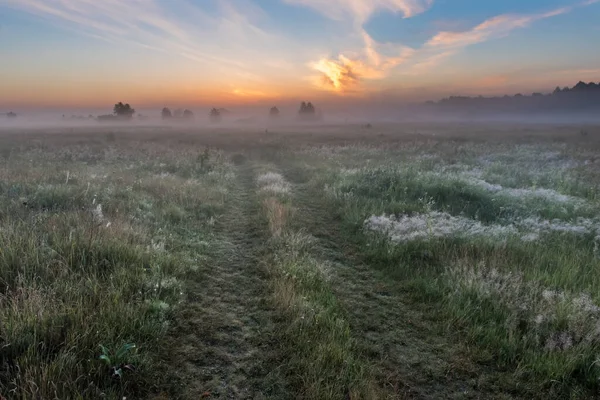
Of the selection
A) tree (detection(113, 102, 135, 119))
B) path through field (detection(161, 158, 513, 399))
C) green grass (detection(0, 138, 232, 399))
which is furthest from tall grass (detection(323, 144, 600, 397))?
tree (detection(113, 102, 135, 119))

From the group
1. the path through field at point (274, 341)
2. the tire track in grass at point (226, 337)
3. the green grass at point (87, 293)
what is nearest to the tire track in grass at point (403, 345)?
the path through field at point (274, 341)

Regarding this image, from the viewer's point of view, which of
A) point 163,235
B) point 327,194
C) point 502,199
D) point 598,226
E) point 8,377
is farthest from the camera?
point 327,194

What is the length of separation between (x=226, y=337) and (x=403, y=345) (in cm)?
Answer: 267

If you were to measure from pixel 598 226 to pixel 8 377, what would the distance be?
13369 mm

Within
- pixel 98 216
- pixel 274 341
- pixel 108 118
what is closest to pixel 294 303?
pixel 274 341

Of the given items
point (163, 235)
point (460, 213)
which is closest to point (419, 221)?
point (460, 213)

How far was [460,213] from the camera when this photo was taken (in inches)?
452

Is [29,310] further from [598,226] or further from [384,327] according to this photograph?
[598,226]

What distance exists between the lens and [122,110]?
175m

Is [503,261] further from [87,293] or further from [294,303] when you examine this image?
Answer: [87,293]

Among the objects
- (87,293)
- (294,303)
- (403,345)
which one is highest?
(87,293)

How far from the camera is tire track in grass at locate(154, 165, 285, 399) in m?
3.91

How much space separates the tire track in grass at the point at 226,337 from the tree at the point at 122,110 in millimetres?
196526

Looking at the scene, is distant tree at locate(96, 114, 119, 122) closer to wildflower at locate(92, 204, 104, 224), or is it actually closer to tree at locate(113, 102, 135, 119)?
tree at locate(113, 102, 135, 119)
